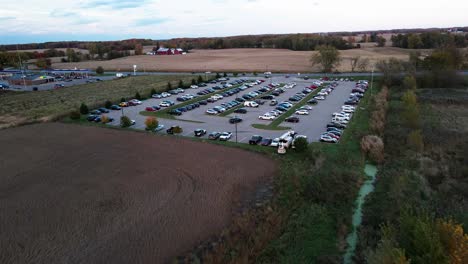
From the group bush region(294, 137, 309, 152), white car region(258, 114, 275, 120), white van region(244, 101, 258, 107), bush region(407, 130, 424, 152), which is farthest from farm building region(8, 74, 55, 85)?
bush region(407, 130, 424, 152)

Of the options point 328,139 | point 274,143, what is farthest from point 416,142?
point 274,143

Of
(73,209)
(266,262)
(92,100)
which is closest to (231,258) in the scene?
(266,262)

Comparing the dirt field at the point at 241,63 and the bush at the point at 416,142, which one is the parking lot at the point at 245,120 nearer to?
the bush at the point at 416,142

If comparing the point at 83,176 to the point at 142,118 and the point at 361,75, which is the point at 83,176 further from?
the point at 361,75

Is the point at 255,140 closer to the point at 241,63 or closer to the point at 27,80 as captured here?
the point at 27,80

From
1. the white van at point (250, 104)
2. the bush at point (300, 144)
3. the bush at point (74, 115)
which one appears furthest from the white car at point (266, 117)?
the bush at point (74, 115)

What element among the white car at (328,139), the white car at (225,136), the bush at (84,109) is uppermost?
the bush at (84,109)
